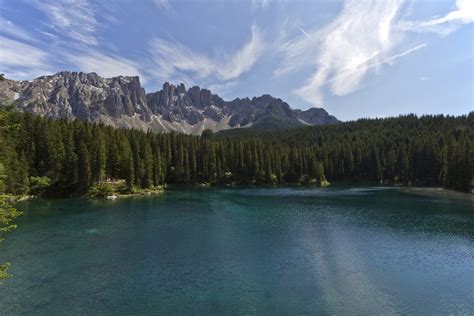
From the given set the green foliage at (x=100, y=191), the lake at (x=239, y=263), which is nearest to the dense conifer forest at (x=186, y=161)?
the green foliage at (x=100, y=191)

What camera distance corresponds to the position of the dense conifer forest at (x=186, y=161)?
106 meters

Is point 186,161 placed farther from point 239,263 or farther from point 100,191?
point 239,263

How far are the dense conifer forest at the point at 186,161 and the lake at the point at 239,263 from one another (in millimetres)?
30444

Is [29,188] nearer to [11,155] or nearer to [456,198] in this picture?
[11,155]

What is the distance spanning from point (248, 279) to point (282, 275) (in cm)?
386

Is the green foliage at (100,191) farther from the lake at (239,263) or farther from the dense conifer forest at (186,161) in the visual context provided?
the lake at (239,263)

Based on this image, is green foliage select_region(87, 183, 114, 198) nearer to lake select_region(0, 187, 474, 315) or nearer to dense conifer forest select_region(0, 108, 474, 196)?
dense conifer forest select_region(0, 108, 474, 196)

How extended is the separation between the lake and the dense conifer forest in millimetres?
30444

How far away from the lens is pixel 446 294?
108ft

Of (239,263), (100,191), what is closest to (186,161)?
(100,191)

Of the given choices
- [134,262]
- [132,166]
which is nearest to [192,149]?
[132,166]

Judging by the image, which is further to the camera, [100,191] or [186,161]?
[186,161]

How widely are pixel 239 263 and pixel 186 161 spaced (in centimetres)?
11921

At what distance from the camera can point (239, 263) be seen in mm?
41562
